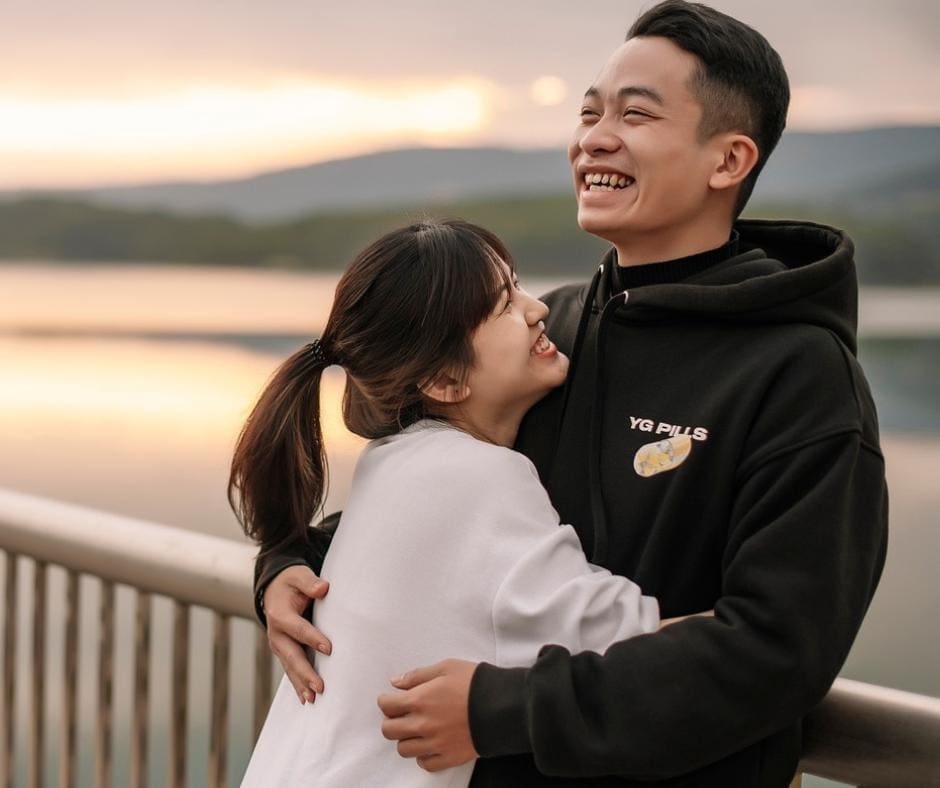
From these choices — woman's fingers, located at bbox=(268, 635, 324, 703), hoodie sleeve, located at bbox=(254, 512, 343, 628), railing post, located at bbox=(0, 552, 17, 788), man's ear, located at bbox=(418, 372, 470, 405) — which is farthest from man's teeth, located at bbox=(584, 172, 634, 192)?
railing post, located at bbox=(0, 552, 17, 788)

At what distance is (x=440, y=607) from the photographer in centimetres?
140

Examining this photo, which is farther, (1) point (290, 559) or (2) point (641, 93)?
(1) point (290, 559)

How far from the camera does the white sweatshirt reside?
4.39ft

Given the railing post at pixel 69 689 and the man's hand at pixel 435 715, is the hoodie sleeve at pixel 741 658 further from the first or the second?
the railing post at pixel 69 689

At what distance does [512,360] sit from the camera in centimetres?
157

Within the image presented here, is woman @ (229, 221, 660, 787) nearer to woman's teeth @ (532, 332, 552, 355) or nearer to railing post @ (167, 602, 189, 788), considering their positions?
woman's teeth @ (532, 332, 552, 355)

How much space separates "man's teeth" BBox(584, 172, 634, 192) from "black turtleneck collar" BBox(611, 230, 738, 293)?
4.3 inches

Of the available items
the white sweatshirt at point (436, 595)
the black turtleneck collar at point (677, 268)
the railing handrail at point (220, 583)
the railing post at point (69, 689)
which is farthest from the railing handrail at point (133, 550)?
the black turtleneck collar at point (677, 268)

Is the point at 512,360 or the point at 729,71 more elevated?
the point at 729,71

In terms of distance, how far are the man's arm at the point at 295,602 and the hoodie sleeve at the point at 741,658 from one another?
0.27m

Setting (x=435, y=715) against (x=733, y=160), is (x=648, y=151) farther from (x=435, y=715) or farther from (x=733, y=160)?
(x=435, y=715)

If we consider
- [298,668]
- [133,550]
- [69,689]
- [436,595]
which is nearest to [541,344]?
[436,595]

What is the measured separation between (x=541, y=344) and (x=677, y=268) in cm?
19

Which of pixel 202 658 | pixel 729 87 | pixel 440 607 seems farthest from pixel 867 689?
pixel 202 658
